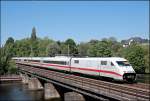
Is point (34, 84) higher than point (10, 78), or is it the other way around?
point (10, 78)

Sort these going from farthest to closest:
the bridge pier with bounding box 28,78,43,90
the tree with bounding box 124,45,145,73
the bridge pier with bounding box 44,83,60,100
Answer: the tree with bounding box 124,45,145,73 → the bridge pier with bounding box 28,78,43,90 → the bridge pier with bounding box 44,83,60,100

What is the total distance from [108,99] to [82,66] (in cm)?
1860

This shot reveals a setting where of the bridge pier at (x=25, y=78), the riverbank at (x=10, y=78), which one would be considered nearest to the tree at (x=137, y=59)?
the bridge pier at (x=25, y=78)

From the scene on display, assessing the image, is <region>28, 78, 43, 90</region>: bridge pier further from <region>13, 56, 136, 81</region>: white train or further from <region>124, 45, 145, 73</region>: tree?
<region>124, 45, 145, 73</region>: tree

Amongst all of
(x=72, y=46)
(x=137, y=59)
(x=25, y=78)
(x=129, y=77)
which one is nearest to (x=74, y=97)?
(x=129, y=77)

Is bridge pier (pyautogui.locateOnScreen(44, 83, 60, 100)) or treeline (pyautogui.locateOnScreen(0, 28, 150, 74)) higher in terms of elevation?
treeline (pyautogui.locateOnScreen(0, 28, 150, 74))

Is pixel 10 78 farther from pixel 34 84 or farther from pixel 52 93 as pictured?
pixel 52 93

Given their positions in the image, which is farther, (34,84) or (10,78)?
(10,78)

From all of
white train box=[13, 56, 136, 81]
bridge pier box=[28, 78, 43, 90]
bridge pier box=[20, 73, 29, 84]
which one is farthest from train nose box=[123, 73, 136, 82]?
bridge pier box=[20, 73, 29, 84]

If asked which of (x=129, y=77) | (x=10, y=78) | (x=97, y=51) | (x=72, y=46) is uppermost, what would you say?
(x=72, y=46)

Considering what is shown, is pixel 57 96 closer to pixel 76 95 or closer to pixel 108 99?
pixel 76 95

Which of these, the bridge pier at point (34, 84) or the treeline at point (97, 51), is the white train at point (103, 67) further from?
the treeline at point (97, 51)

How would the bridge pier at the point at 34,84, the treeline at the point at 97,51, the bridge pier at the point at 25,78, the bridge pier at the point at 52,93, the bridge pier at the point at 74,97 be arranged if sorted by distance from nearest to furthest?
the bridge pier at the point at 74,97, the bridge pier at the point at 52,93, the bridge pier at the point at 34,84, the bridge pier at the point at 25,78, the treeline at the point at 97,51

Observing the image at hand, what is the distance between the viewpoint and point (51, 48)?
550 feet
